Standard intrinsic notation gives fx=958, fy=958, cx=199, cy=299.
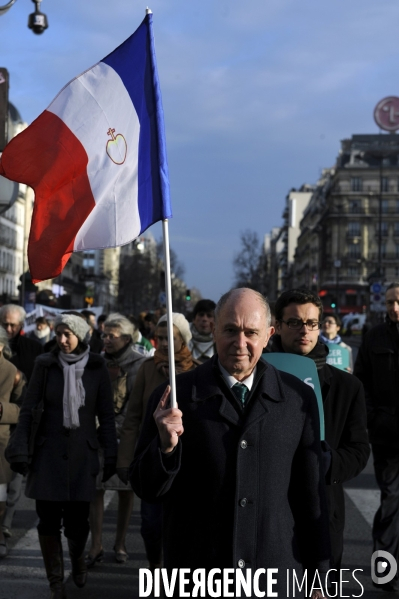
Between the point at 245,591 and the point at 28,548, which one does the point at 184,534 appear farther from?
the point at 28,548

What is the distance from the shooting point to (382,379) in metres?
7.08

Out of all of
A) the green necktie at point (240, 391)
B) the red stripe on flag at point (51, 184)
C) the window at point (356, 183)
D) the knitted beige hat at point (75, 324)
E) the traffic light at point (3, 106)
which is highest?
the window at point (356, 183)

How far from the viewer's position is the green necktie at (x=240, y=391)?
3.59 metres

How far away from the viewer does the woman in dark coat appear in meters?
6.43

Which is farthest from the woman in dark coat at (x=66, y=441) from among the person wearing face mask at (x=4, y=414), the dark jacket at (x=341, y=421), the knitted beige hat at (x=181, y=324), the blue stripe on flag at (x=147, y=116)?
the blue stripe on flag at (x=147, y=116)

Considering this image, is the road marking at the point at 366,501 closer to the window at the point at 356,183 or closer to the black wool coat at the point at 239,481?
the black wool coat at the point at 239,481

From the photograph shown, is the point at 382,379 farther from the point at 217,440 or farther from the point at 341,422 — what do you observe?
the point at 217,440

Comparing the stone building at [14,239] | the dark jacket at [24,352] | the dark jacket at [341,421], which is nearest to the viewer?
the dark jacket at [341,421]

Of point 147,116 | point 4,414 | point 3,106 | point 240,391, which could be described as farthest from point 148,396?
point 240,391

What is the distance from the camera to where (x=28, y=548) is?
783 centimetres

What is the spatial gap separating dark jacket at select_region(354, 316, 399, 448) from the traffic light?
3.50m

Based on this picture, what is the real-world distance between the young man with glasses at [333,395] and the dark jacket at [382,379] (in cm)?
221

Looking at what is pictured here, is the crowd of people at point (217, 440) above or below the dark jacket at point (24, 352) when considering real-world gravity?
below

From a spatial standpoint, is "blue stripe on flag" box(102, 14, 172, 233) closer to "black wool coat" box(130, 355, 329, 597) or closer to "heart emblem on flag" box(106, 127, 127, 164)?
"heart emblem on flag" box(106, 127, 127, 164)
